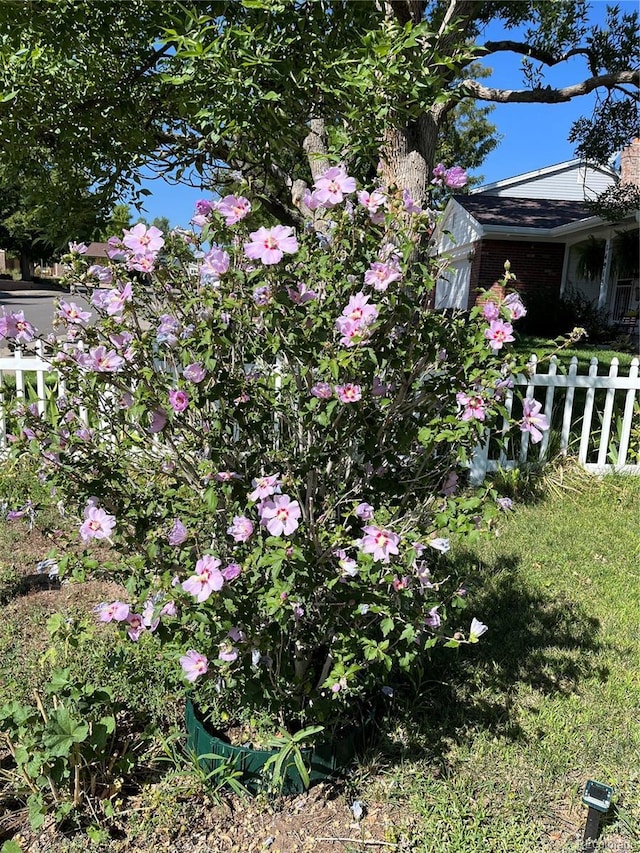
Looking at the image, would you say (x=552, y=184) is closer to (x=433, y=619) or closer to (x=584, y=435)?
(x=584, y=435)

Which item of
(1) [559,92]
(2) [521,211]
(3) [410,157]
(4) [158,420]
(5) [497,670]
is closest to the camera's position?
(4) [158,420]

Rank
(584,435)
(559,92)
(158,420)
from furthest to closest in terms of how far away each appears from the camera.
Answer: (559,92), (584,435), (158,420)

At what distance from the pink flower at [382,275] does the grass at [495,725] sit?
134 cm

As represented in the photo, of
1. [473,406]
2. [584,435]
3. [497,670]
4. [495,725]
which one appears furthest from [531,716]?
[584,435]

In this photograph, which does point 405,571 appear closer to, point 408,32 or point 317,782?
point 317,782

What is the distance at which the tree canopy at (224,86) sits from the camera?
256cm

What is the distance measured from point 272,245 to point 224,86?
5.32 feet

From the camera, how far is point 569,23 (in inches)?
253

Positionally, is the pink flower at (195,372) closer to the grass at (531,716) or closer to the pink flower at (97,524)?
the pink flower at (97,524)

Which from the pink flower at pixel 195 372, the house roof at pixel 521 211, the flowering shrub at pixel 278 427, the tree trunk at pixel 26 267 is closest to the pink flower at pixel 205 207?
the flowering shrub at pixel 278 427

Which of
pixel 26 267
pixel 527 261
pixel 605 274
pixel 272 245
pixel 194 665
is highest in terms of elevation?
pixel 26 267

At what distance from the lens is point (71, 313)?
6.00 feet

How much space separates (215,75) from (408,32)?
2.71 feet

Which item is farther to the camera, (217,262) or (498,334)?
(498,334)
